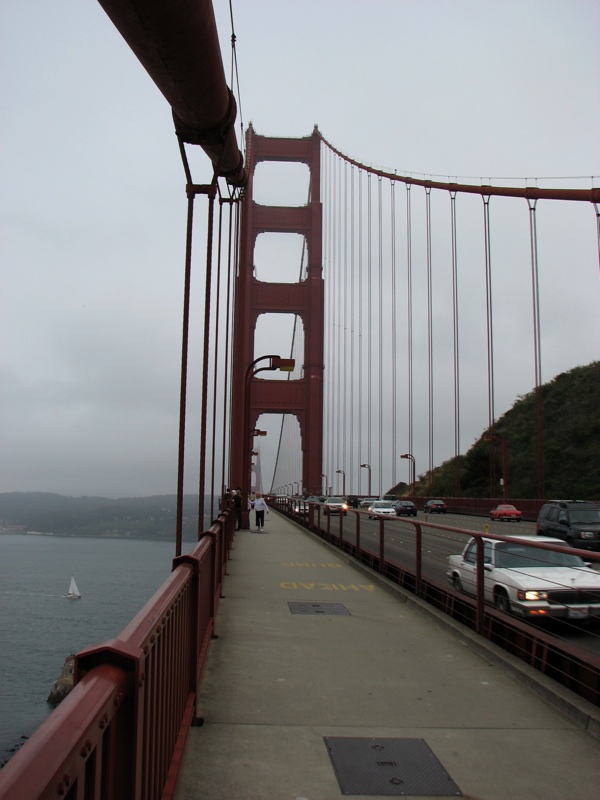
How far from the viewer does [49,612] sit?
171 feet

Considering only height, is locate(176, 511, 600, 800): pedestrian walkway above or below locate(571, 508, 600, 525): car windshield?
below

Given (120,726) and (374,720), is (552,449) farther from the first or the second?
(120,726)

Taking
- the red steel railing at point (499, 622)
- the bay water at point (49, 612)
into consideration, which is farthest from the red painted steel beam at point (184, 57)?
the bay water at point (49, 612)

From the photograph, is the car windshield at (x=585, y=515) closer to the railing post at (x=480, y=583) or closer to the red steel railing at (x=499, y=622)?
the red steel railing at (x=499, y=622)

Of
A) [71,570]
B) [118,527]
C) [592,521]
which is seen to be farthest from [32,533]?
[592,521]

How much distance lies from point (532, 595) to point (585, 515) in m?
12.9

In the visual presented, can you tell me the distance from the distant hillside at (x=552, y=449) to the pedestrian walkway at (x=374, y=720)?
133 ft

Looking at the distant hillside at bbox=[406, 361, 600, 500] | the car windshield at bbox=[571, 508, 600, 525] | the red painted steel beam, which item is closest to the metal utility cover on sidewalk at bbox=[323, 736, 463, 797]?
the red painted steel beam

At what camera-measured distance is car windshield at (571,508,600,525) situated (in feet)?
61.0

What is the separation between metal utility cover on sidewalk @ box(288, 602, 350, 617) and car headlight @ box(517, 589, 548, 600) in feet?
6.40

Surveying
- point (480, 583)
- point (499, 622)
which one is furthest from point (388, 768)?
point (480, 583)

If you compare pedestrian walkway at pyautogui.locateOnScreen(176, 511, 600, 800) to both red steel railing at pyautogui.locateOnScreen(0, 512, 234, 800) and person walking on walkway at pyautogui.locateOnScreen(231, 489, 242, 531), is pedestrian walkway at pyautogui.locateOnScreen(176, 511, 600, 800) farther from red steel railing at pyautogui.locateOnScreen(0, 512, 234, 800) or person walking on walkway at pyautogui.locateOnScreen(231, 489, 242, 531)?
person walking on walkway at pyautogui.locateOnScreen(231, 489, 242, 531)

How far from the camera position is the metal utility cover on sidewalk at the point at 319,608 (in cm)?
835

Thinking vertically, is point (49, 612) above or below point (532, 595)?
below
